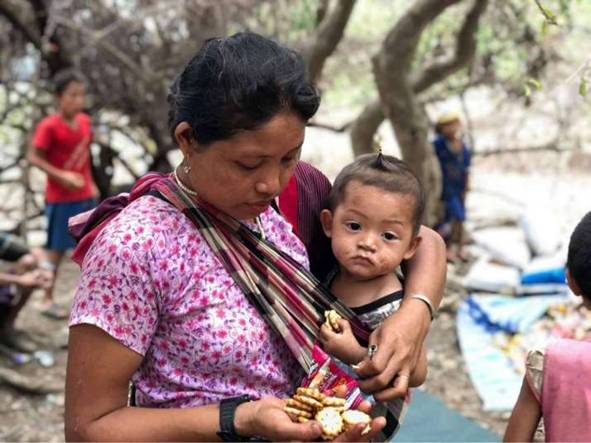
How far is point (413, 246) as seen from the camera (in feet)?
6.26

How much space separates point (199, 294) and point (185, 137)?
30 cm

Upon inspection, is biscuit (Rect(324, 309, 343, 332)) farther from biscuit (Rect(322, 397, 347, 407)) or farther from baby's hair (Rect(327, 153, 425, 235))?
baby's hair (Rect(327, 153, 425, 235))

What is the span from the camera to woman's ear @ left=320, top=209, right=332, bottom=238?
1.88m

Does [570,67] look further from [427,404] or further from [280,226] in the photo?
[280,226]

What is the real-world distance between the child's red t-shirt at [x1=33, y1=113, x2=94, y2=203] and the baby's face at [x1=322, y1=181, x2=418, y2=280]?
4075mm

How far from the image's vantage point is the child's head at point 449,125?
7090 mm

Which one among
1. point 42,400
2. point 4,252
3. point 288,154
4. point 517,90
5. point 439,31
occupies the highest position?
point 288,154

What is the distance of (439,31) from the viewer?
6984 millimetres

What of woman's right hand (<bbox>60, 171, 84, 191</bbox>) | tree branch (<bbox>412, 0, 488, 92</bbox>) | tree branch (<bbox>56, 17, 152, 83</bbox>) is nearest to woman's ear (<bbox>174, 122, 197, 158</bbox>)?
woman's right hand (<bbox>60, 171, 84, 191</bbox>)

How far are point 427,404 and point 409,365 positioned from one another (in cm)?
209

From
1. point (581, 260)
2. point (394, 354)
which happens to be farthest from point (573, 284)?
point (394, 354)

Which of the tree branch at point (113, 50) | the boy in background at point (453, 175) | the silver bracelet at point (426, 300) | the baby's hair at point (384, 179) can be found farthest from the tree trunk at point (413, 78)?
the silver bracelet at point (426, 300)

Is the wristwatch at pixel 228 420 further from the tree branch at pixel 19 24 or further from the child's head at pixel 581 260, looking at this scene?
the tree branch at pixel 19 24

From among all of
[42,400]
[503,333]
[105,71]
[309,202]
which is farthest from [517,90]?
[309,202]
